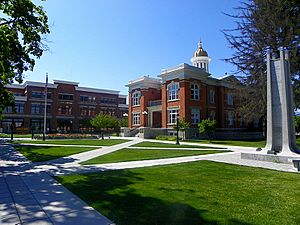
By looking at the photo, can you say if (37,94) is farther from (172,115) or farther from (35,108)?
(172,115)

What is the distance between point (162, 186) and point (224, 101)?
3697 cm

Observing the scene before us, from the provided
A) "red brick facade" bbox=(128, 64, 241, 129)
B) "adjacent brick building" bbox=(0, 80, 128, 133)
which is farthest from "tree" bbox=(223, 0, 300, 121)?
"adjacent brick building" bbox=(0, 80, 128, 133)

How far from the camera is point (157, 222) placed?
4332 mm

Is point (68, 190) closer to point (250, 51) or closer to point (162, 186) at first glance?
point (162, 186)

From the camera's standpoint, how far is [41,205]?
209 inches

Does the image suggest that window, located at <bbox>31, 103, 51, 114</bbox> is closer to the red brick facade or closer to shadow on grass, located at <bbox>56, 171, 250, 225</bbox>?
the red brick facade

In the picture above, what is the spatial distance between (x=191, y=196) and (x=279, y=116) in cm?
938

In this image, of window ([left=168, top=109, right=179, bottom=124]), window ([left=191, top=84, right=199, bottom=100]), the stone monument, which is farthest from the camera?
window ([left=191, top=84, right=199, bottom=100])

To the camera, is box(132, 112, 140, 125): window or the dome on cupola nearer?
box(132, 112, 140, 125): window

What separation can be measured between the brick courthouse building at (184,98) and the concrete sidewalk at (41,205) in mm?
28096

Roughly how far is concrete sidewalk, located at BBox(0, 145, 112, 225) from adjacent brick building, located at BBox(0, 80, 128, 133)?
5081 cm

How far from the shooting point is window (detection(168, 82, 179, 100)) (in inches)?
1405

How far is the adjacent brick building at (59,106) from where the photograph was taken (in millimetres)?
59281

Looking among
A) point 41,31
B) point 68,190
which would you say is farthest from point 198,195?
point 41,31
